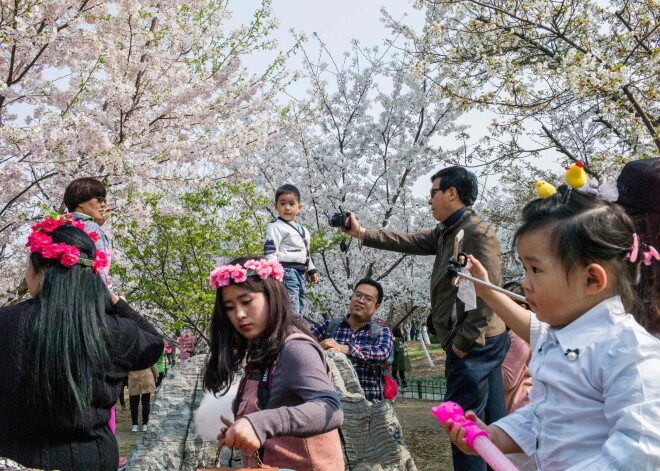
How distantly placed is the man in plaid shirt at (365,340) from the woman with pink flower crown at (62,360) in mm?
2548

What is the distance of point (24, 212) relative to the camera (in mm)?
7023

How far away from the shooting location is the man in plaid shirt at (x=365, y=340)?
4797 millimetres

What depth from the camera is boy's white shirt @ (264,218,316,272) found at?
5.89m

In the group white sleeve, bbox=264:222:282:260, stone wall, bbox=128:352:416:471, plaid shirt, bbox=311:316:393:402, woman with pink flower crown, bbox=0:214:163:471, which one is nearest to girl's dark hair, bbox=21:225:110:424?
woman with pink flower crown, bbox=0:214:163:471

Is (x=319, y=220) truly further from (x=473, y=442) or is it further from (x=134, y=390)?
(x=473, y=442)

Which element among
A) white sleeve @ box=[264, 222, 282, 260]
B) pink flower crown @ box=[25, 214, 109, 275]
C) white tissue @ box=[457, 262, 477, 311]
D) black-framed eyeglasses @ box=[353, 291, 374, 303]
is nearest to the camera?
pink flower crown @ box=[25, 214, 109, 275]

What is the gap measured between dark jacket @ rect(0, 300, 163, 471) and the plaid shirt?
2643 millimetres

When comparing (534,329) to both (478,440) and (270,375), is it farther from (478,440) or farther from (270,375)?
(270,375)

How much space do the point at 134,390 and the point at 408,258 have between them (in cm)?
560

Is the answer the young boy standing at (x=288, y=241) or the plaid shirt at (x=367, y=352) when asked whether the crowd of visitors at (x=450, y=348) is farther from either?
the young boy standing at (x=288, y=241)

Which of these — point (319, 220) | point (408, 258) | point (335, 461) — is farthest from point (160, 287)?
point (335, 461)

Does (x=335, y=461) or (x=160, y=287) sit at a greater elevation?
(x=160, y=287)

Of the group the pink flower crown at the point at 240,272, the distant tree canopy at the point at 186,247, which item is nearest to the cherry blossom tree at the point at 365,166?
the distant tree canopy at the point at 186,247

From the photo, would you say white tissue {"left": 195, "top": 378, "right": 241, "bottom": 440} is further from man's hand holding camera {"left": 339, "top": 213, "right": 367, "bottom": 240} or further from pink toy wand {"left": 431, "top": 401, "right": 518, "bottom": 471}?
pink toy wand {"left": 431, "top": 401, "right": 518, "bottom": 471}
